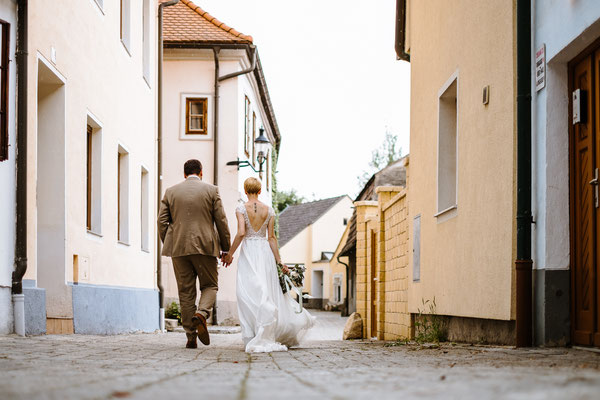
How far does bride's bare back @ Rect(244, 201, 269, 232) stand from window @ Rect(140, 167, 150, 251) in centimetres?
790

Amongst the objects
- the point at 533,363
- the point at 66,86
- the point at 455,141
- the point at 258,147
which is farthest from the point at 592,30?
the point at 258,147

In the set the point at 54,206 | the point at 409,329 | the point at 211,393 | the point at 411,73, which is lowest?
the point at 409,329

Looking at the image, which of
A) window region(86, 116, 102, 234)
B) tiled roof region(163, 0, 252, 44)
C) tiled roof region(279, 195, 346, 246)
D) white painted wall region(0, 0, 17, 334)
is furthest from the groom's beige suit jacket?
tiled roof region(279, 195, 346, 246)

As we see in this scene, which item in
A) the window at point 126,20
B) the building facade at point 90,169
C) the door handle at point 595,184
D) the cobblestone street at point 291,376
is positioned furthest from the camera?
the window at point 126,20

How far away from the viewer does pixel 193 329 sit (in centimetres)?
880

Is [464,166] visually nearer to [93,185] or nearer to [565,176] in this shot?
[565,176]

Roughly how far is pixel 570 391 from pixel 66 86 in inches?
343

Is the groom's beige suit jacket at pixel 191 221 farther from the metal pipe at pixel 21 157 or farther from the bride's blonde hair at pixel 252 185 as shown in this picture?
the metal pipe at pixel 21 157

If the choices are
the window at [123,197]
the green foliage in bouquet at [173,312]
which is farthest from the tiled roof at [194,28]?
the window at [123,197]

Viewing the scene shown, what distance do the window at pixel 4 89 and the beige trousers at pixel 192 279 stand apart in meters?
2.02

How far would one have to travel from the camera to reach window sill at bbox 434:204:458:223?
10.2 meters

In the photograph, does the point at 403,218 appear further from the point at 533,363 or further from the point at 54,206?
the point at 533,363

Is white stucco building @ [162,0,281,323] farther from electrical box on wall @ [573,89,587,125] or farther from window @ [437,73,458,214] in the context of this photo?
electrical box on wall @ [573,89,587,125]

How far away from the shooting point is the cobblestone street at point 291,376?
371cm
